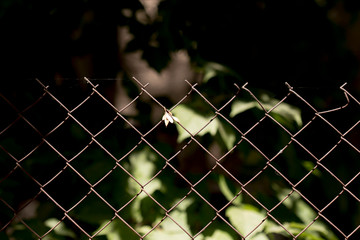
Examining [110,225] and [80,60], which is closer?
[110,225]

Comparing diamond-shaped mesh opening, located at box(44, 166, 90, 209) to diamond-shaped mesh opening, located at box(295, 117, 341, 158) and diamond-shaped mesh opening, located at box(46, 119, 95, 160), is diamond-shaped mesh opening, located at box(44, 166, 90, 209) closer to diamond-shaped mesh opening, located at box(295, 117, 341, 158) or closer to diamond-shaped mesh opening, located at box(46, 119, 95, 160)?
diamond-shaped mesh opening, located at box(46, 119, 95, 160)

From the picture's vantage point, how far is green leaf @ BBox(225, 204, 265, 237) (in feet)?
6.42

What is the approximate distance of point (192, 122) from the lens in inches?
77.4

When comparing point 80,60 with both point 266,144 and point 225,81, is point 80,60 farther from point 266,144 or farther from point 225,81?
point 266,144

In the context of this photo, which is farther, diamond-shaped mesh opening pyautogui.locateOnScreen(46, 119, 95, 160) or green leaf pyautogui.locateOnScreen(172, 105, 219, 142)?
diamond-shaped mesh opening pyautogui.locateOnScreen(46, 119, 95, 160)

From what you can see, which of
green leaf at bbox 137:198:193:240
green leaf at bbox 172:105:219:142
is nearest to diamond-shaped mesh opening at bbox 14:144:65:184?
green leaf at bbox 137:198:193:240

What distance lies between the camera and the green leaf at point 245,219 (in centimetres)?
196

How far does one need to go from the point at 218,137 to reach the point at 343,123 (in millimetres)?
912

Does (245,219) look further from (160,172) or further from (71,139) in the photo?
(71,139)

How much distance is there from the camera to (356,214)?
2.56 metres

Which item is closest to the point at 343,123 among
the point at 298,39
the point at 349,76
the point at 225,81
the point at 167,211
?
the point at 349,76

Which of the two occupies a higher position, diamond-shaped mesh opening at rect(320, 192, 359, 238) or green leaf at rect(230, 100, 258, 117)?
green leaf at rect(230, 100, 258, 117)

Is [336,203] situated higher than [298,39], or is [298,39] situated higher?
[298,39]

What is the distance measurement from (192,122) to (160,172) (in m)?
0.27
